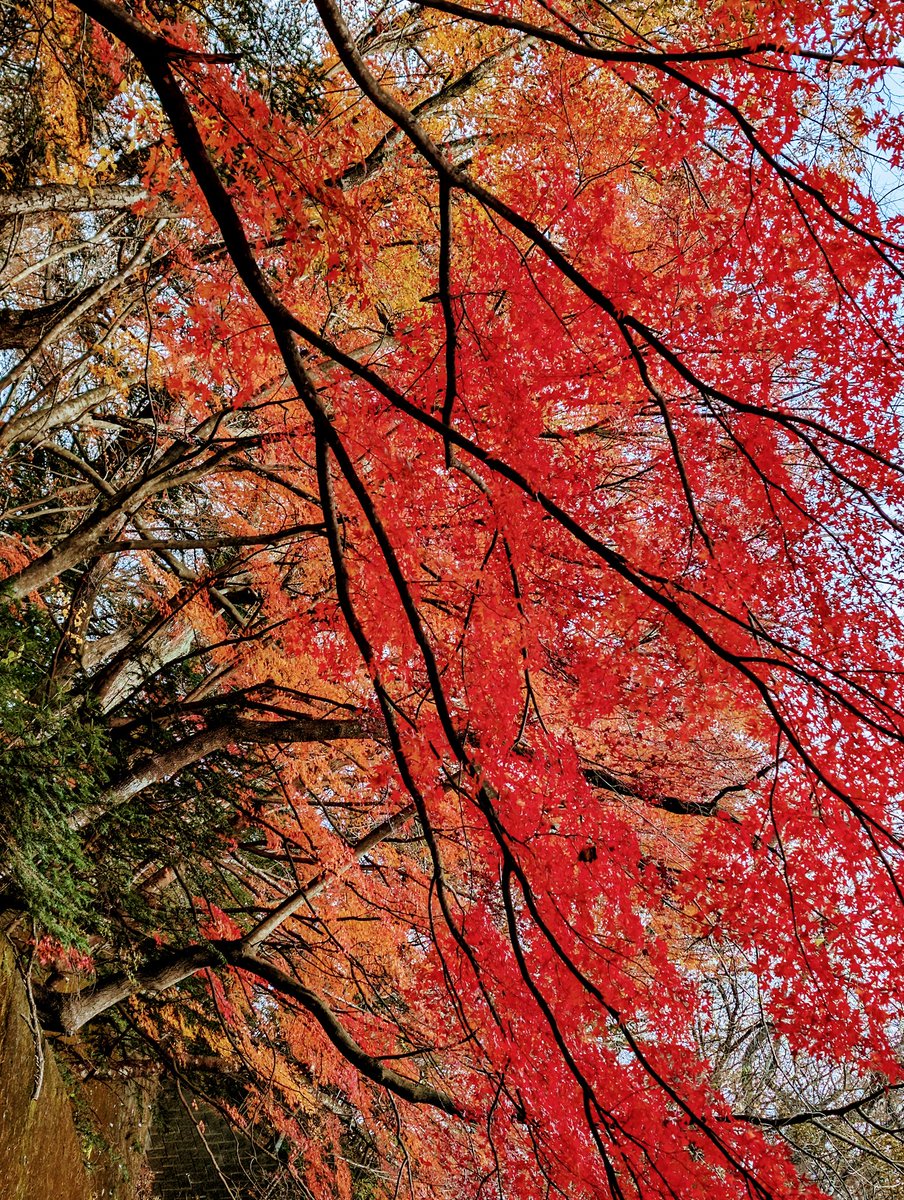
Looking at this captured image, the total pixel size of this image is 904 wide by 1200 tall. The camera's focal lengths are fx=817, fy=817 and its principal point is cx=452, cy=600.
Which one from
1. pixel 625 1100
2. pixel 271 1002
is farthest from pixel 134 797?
pixel 271 1002

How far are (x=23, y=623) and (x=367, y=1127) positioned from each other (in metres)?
9.35

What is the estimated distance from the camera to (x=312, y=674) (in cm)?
843

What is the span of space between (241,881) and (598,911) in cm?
434

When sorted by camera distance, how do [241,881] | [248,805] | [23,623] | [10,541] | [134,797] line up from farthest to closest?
[241,881] → [248,805] → [10,541] → [134,797] → [23,623]

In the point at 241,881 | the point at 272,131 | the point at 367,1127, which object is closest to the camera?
the point at 272,131

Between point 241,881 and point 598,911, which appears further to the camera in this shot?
point 241,881

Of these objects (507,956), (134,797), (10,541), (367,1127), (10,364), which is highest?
(10,364)

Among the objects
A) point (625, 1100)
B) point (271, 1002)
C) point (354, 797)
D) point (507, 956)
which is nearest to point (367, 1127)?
point (271, 1002)

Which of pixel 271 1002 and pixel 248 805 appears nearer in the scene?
pixel 248 805

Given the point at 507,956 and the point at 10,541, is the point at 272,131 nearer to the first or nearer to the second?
the point at 10,541

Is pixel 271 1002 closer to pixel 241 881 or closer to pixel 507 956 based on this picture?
pixel 241 881

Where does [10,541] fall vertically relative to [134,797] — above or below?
above

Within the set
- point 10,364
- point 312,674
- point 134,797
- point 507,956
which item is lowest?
point 134,797

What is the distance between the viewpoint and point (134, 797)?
706cm
